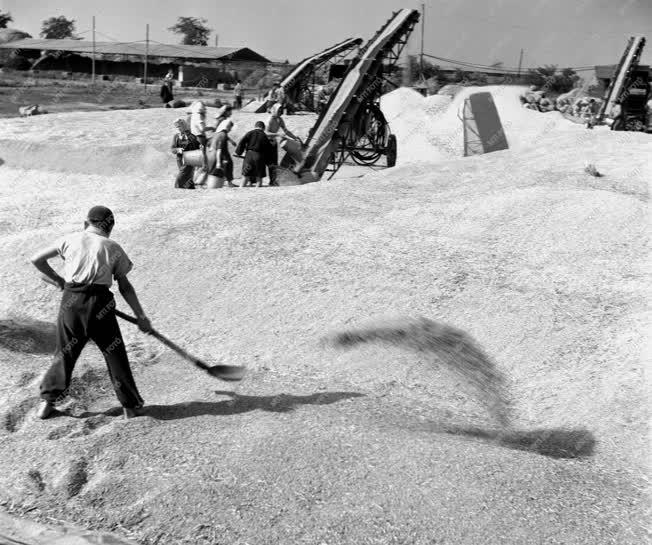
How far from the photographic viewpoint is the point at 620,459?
527 cm

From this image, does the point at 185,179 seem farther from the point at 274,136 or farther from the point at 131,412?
the point at 131,412

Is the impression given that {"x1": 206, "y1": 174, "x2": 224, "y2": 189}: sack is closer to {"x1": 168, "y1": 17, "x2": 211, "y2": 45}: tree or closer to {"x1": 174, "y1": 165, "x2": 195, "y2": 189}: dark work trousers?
{"x1": 174, "y1": 165, "x2": 195, "y2": 189}: dark work trousers

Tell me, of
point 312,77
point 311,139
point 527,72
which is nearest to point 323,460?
point 311,139

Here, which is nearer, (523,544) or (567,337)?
(523,544)

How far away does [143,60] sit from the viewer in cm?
4850

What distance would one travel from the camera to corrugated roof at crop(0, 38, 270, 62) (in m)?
47.8

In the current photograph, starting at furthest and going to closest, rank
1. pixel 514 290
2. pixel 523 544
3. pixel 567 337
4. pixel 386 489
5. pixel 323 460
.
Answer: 1. pixel 514 290
2. pixel 567 337
3. pixel 323 460
4. pixel 386 489
5. pixel 523 544

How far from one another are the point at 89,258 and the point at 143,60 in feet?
152

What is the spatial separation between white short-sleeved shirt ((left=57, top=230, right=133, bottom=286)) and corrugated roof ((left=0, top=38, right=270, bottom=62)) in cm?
4337

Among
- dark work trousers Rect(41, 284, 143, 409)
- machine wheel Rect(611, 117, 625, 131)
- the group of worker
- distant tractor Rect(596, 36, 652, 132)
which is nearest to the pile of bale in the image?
distant tractor Rect(596, 36, 652, 132)

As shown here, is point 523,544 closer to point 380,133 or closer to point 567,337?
point 567,337

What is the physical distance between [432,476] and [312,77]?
16339 millimetres

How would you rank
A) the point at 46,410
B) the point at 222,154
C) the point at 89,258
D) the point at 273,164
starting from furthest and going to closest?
1. the point at 273,164
2. the point at 222,154
3. the point at 46,410
4. the point at 89,258

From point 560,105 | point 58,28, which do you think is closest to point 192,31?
point 58,28
